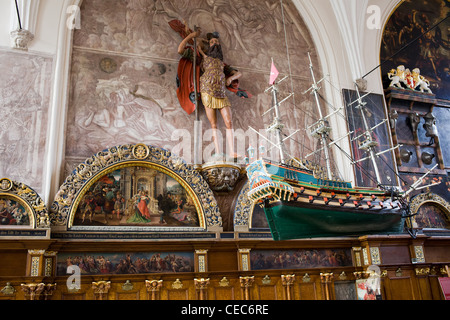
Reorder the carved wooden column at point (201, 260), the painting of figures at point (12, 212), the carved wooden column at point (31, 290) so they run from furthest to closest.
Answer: the carved wooden column at point (201, 260), the painting of figures at point (12, 212), the carved wooden column at point (31, 290)

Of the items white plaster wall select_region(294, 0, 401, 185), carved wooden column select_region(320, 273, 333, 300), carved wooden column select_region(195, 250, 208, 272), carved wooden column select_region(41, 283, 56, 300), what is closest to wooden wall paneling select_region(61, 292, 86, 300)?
carved wooden column select_region(41, 283, 56, 300)

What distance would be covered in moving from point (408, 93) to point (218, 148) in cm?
733

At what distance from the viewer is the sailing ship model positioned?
8.16 metres

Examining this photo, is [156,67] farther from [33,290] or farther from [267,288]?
[267,288]

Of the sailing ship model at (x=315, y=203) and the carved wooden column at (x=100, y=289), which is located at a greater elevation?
the sailing ship model at (x=315, y=203)

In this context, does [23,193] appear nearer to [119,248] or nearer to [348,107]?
[119,248]

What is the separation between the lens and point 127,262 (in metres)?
8.77

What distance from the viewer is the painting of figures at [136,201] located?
8891mm

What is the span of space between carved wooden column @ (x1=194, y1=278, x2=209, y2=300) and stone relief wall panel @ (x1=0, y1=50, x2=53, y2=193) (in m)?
3.94

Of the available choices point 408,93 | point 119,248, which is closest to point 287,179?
point 119,248

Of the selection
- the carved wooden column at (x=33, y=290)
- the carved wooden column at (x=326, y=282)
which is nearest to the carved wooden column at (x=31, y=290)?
the carved wooden column at (x=33, y=290)

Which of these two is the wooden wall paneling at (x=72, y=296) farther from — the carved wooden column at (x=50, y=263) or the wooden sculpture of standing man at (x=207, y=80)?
the wooden sculpture of standing man at (x=207, y=80)

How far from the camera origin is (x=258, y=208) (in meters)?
10.3

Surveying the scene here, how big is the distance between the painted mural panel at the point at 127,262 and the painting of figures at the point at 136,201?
66 centimetres
